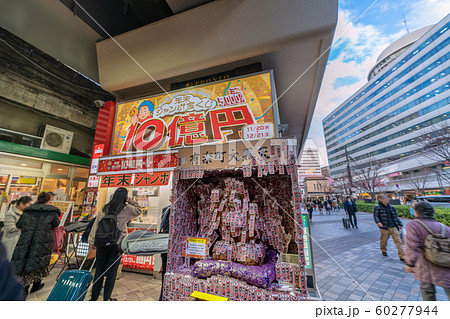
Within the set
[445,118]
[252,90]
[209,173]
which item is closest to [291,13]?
[252,90]

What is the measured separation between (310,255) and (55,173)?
10692 mm

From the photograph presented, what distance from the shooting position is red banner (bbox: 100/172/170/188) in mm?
4168

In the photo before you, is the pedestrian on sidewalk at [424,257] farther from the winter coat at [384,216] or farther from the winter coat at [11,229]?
the winter coat at [11,229]

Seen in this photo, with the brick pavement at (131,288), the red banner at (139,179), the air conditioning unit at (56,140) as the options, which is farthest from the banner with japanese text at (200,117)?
the air conditioning unit at (56,140)

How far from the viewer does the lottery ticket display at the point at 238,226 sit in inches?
80.8

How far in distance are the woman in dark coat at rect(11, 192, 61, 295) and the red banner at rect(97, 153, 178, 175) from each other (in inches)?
57.1

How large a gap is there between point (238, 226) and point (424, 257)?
106 inches

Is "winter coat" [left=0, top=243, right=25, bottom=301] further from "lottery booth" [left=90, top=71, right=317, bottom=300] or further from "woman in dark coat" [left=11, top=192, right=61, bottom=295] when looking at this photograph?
"woman in dark coat" [left=11, top=192, right=61, bottom=295]

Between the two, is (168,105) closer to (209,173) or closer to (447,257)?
(209,173)

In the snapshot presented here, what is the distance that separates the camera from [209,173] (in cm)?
283

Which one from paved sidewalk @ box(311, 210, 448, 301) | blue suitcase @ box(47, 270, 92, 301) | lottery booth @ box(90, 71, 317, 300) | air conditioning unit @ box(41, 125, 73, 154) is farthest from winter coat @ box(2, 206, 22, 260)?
paved sidewalk @ box(311, 210, 448, 301)

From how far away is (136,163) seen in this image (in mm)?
4484

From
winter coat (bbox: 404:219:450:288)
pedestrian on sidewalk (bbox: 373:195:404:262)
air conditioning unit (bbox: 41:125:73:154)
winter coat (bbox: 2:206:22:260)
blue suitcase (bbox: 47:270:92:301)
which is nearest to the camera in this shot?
blue suitcase (bbox: 47:270:92:301)

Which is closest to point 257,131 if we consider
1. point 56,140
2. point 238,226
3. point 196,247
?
point 238,226
